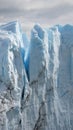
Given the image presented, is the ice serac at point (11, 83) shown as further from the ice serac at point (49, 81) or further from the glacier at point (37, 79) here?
the ice serac at point (49, 81)

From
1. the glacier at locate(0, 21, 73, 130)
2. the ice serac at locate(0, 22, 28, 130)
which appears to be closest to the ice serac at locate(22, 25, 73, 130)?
the glacier at locate(0, 21, 73, 130)

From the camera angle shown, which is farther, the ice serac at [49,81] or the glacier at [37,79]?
the ice serac at [49,81]

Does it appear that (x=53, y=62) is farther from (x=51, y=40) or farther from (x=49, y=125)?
(x=49, y=125)

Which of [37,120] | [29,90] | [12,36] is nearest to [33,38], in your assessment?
[12,36]

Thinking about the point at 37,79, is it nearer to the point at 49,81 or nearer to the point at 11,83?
the point at 49,81

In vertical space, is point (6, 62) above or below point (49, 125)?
above

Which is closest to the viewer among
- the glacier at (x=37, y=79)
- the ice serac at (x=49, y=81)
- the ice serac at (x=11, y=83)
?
the ice serac at (x=11, y=83)

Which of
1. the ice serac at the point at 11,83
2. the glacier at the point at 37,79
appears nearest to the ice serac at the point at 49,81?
the glacier at the point at 37,79

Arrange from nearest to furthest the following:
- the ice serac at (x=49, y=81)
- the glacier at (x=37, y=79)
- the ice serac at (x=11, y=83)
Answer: the ice serac at (x=11, y=83)
the glacier at (x=37, y=79)
the ice serac at (x=49, y=81)
